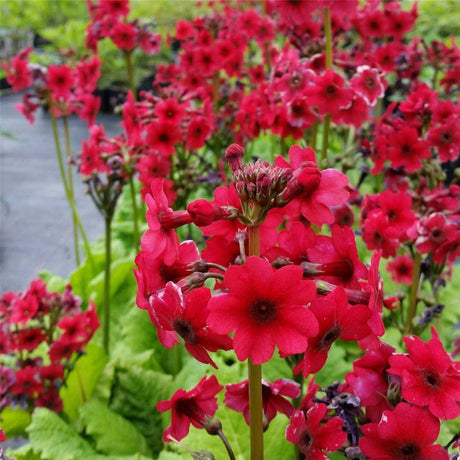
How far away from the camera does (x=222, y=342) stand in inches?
32.5

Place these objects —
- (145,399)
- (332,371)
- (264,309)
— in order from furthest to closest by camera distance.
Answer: (145,399) → (332,371) → (264,309)

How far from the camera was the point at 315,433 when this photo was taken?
3.13 feet

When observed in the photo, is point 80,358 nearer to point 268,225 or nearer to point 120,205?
point 268,225

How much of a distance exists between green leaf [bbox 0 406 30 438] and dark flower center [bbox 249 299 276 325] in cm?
177

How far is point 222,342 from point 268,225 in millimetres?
213

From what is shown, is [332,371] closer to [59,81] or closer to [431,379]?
[431,379]

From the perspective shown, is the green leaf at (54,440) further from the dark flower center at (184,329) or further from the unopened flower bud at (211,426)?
the dark flower center at (184,329)

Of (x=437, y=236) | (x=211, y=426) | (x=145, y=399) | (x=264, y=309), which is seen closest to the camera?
(x=264, y=309)

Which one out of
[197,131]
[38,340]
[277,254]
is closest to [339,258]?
[277,254]

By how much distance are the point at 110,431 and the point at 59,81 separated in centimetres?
175

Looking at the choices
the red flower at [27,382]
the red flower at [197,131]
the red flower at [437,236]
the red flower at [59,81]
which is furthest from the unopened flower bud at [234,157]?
the red flower at [59,81]

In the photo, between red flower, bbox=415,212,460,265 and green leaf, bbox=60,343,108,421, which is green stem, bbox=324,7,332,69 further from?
green leaf, bbox=60,343,108,421

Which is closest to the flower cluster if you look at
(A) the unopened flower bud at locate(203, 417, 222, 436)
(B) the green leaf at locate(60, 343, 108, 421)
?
(B) the green leaf at locate(60, 343, 108, 421)

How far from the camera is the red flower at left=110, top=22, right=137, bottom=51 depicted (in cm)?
301
